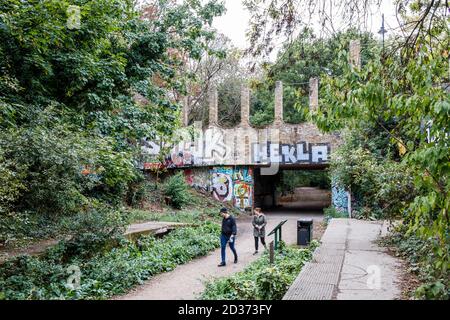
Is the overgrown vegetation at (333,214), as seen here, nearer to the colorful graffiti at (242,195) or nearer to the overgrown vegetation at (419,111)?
the colorful graffiti at (242,195)

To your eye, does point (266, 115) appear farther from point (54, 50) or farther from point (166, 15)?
point (54, 50)

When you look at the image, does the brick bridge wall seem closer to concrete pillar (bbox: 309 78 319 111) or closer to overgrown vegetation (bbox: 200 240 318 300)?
concrete pillar (bbox: 309 78 319 111)

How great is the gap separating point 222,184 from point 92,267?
1725 centimetres

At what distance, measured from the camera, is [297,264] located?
376 inches

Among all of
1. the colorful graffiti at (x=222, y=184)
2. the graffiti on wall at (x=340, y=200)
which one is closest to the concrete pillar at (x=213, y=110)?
the colorful graffiti at (x=222, y=184)

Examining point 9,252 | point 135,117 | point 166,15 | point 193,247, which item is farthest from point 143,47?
point 9,252

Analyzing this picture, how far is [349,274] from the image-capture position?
24.1ft

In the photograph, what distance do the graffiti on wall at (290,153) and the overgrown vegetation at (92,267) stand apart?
12.3m

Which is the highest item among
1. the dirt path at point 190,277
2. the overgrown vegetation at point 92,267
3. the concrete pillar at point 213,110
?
the concrete pillar at point 213,110

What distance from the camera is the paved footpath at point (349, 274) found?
19.7 feet

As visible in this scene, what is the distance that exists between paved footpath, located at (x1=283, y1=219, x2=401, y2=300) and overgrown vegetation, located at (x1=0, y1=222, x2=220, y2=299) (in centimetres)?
425

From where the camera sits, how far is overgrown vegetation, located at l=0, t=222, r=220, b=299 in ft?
26.2

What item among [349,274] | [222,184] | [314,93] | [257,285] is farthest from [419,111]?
[222,184]

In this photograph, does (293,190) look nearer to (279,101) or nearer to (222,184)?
(222,184)
